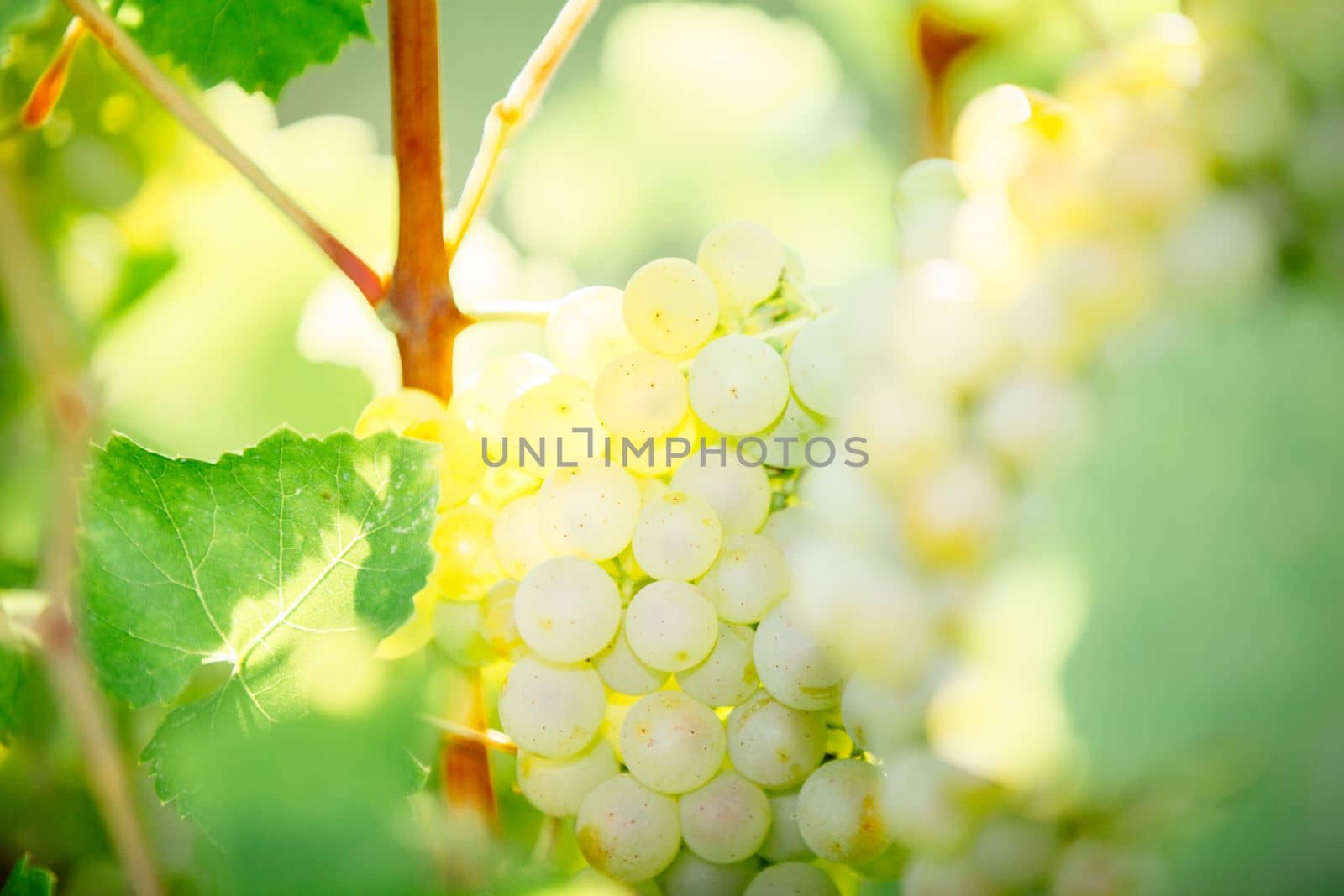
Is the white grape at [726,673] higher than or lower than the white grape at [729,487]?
lower

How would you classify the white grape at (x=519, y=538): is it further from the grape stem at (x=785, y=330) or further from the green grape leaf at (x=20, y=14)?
the green grape leaf at (x=20, y=14)

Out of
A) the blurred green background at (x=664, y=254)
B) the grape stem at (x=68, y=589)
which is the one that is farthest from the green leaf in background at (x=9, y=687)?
the blurred green background at (x=664, y=254)

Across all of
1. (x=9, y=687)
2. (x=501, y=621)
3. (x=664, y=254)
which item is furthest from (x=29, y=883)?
(x=664, y=254)

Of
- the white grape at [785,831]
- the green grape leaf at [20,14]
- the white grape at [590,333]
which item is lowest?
the white grape at [785,831]

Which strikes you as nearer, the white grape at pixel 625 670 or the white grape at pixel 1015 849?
the white grape at pixel 1015 849

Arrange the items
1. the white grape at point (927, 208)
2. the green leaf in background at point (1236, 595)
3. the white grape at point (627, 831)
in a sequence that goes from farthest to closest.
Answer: the white grape at point (627, 831), the white grape at point (927, 208), the green leaf in background at point (1236, 595)

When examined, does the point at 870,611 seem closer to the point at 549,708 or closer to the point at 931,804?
the point at 931,804

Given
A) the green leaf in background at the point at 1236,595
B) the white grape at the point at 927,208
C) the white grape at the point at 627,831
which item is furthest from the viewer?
the white grape at the point at 627,831
